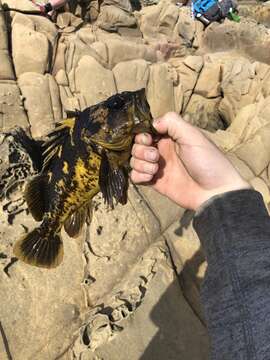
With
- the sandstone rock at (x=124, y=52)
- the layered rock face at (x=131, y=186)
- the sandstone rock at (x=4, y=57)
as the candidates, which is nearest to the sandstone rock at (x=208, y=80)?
the layered rock face at (x=131, y=186)

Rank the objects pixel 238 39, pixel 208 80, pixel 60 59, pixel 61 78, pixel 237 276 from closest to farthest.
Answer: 1. pixel 237 276
2. pixel 61 78
3. pixel 60 59
4. pixel 208 80
5. pixel 238 39

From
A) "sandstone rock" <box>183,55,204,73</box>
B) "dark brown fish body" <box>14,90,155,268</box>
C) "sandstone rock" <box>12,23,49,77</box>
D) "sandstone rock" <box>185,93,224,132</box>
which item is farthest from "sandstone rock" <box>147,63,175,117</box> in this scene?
"dark brown fish body" <box>14,90,155,268</box>

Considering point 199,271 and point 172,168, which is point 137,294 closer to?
point 199,271

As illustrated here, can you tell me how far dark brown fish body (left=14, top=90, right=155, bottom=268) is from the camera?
1816 mm

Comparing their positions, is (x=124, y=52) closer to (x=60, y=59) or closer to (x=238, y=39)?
(x=60, y=59)

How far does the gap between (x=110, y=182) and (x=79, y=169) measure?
0.18 m

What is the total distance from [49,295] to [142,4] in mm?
9790

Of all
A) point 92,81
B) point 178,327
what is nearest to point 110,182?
point 178,327

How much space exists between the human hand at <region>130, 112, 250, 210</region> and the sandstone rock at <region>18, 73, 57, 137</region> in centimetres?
375

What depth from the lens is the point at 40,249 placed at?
209 cm

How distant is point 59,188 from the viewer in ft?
6.56

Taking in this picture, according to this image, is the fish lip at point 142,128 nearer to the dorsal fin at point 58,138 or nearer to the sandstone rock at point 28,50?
the dorsal fin at point 58,138

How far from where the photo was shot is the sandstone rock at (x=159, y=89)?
7.68 meters

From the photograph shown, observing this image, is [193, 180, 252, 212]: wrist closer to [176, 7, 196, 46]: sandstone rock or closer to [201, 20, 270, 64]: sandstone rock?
[201, 20, 270, 64]: sandstone rock
